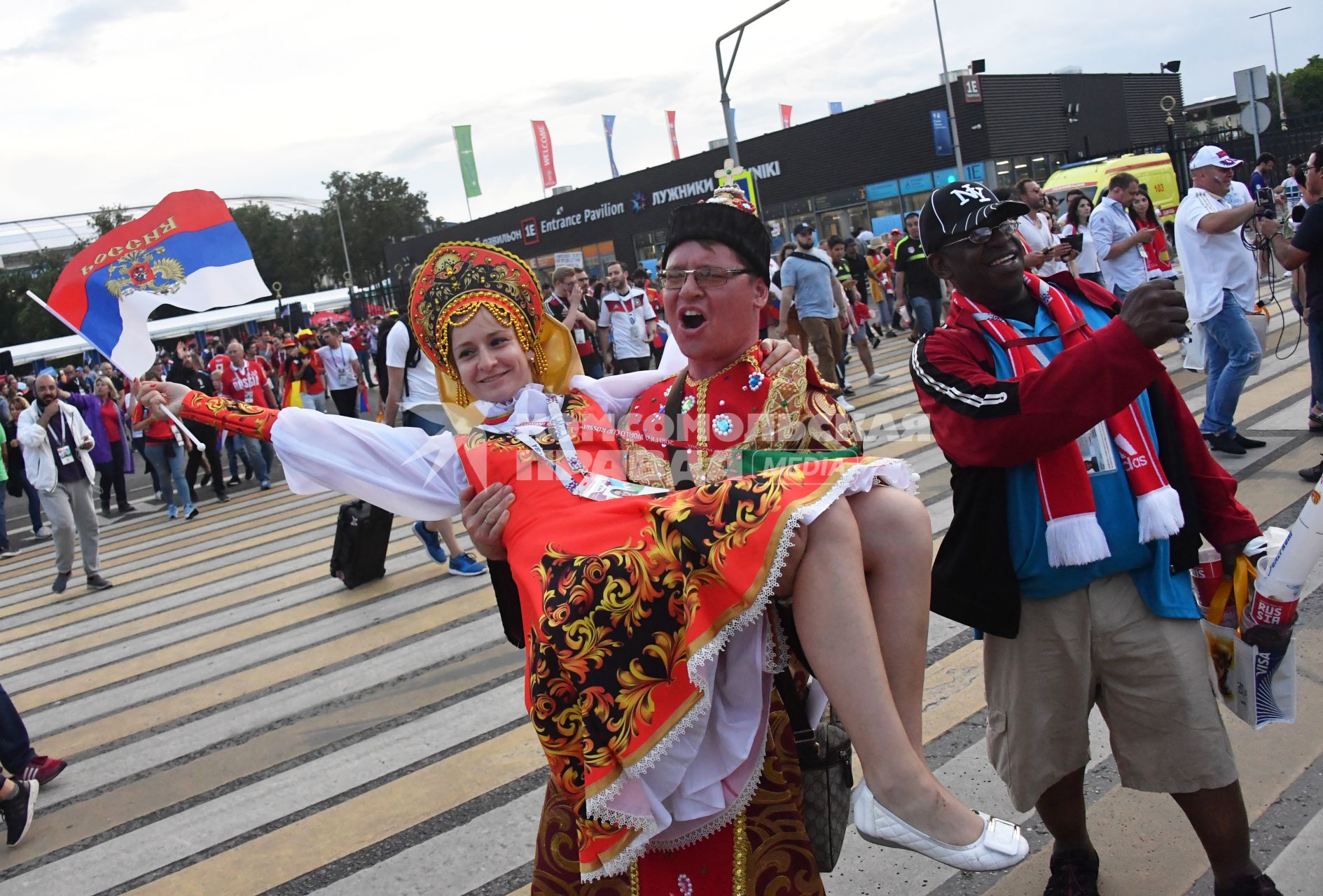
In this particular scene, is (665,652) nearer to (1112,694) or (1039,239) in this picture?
(1112,694)

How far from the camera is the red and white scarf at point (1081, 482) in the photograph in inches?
Result: 97.6

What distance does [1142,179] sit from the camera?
22.8 m

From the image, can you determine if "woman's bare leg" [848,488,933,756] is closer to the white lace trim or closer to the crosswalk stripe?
the white lace trim

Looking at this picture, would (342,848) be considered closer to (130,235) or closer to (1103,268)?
(130,235)

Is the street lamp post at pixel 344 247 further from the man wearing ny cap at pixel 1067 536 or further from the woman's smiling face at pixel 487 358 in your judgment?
the man wearing ny cap at pixel 1067 536

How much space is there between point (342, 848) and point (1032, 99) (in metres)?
37.5

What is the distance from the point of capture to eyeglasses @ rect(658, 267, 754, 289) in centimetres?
258

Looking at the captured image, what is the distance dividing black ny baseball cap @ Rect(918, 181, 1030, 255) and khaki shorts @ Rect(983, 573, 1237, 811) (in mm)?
949

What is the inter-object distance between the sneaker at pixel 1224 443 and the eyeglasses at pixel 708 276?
5.87 metres

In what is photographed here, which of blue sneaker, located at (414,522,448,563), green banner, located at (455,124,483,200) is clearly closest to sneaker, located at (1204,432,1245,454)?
blue sneaker, located at (414,522,448,563)

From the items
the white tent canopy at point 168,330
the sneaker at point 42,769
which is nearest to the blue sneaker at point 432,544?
the sneaker at point 42,769

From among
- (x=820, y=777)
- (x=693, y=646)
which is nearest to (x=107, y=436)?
(x=820, y=777)

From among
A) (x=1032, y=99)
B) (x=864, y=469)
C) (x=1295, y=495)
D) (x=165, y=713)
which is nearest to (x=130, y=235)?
(x=864, y=469)

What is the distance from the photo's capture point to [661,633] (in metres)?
2.00
